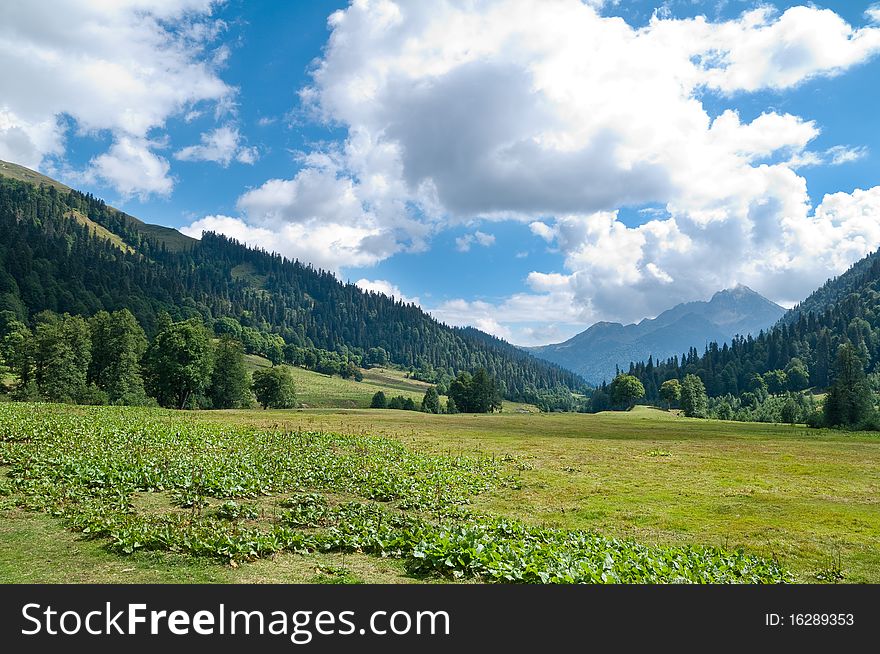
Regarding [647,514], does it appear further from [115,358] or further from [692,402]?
[692,402]

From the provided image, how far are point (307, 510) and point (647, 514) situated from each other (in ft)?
51.5

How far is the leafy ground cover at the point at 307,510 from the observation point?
540 inches

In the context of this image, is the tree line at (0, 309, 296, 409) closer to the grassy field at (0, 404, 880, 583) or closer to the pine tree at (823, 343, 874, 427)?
the grassy field at (0, 404, 880, 583)

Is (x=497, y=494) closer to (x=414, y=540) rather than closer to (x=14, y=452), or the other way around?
(x=414, y=540)

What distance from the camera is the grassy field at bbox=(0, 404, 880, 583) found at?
12953mm

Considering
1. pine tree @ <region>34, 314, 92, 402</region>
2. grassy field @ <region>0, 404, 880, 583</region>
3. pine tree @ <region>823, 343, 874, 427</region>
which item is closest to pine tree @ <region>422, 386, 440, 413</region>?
pine tree @ <region>34, 314, 92, 402</region>

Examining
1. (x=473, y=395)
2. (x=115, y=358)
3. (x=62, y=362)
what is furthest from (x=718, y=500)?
(x=473, y=395)

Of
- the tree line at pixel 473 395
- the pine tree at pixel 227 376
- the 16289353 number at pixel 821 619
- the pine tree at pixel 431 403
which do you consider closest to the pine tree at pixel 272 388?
the pine tree at pixel 227 376

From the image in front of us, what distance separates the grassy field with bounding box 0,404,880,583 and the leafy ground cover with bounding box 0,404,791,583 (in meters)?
0.68

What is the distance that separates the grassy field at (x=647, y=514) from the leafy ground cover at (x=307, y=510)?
27.0 inches

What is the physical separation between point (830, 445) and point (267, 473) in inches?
2736

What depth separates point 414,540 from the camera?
51.8 ft

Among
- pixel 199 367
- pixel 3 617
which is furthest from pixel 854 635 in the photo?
pixel 199 367

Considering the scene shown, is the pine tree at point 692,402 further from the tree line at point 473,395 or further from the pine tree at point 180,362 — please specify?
the pine tree at point 180,362
